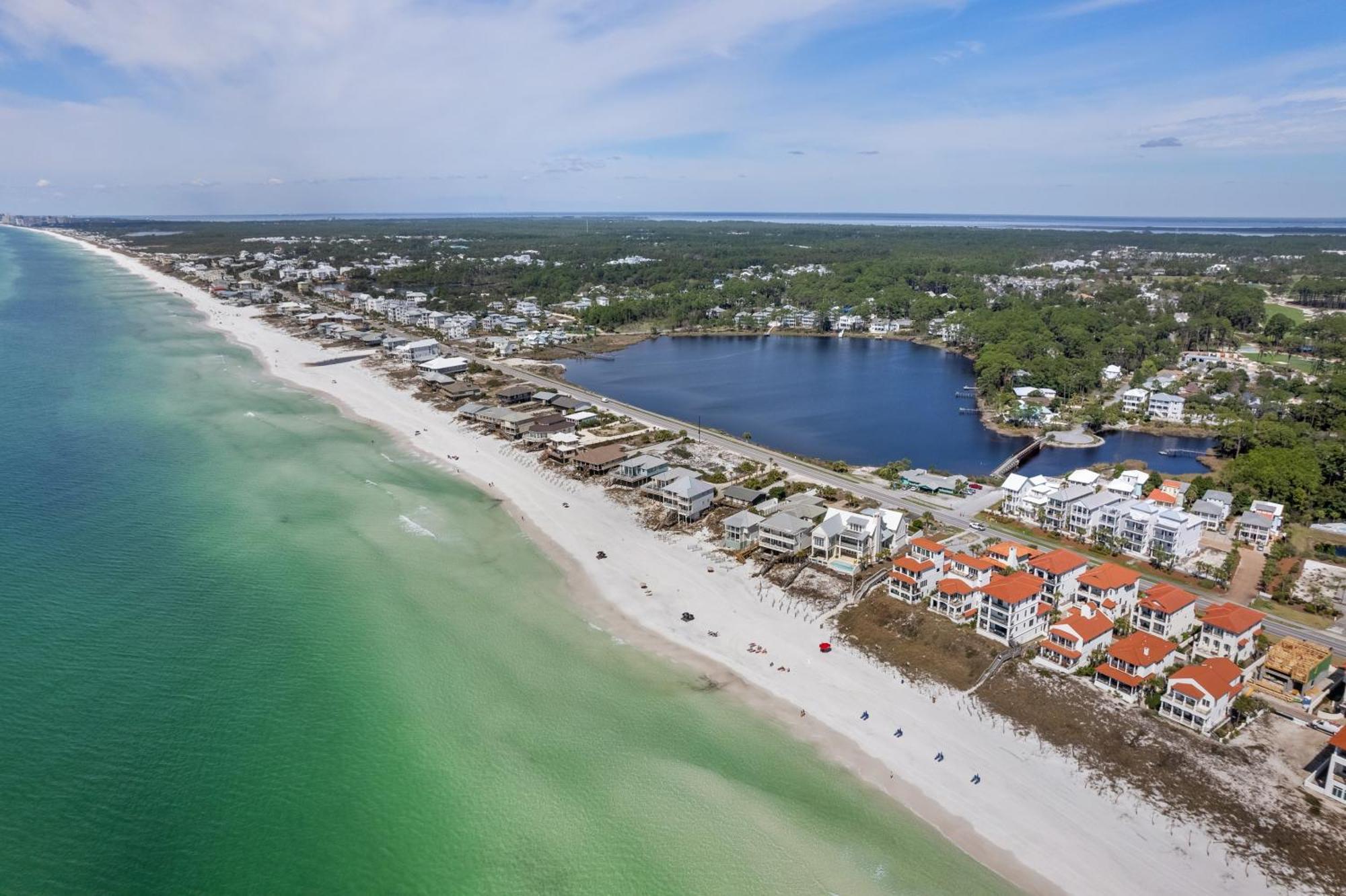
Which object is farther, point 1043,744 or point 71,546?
point 71,546

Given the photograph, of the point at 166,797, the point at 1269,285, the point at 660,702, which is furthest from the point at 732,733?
the point at 1269,285

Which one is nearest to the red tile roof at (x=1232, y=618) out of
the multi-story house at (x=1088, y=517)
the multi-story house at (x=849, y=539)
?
the multi-story house at (x=1088, y=517)

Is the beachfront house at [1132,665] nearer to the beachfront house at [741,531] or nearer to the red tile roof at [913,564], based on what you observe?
the red tile roof at [913,564]

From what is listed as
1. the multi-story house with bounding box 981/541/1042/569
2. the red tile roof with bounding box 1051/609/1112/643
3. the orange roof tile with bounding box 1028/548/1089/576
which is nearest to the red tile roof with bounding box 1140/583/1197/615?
the red tile roof with bounding box 1051/609/1112/643

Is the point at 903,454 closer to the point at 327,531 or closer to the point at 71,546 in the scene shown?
the point at 327,531

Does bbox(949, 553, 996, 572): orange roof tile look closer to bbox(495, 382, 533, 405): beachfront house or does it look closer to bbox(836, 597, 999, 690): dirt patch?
bbox(836, 597, 999, 690): dirt patch

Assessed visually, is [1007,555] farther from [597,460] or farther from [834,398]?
[834,398]
